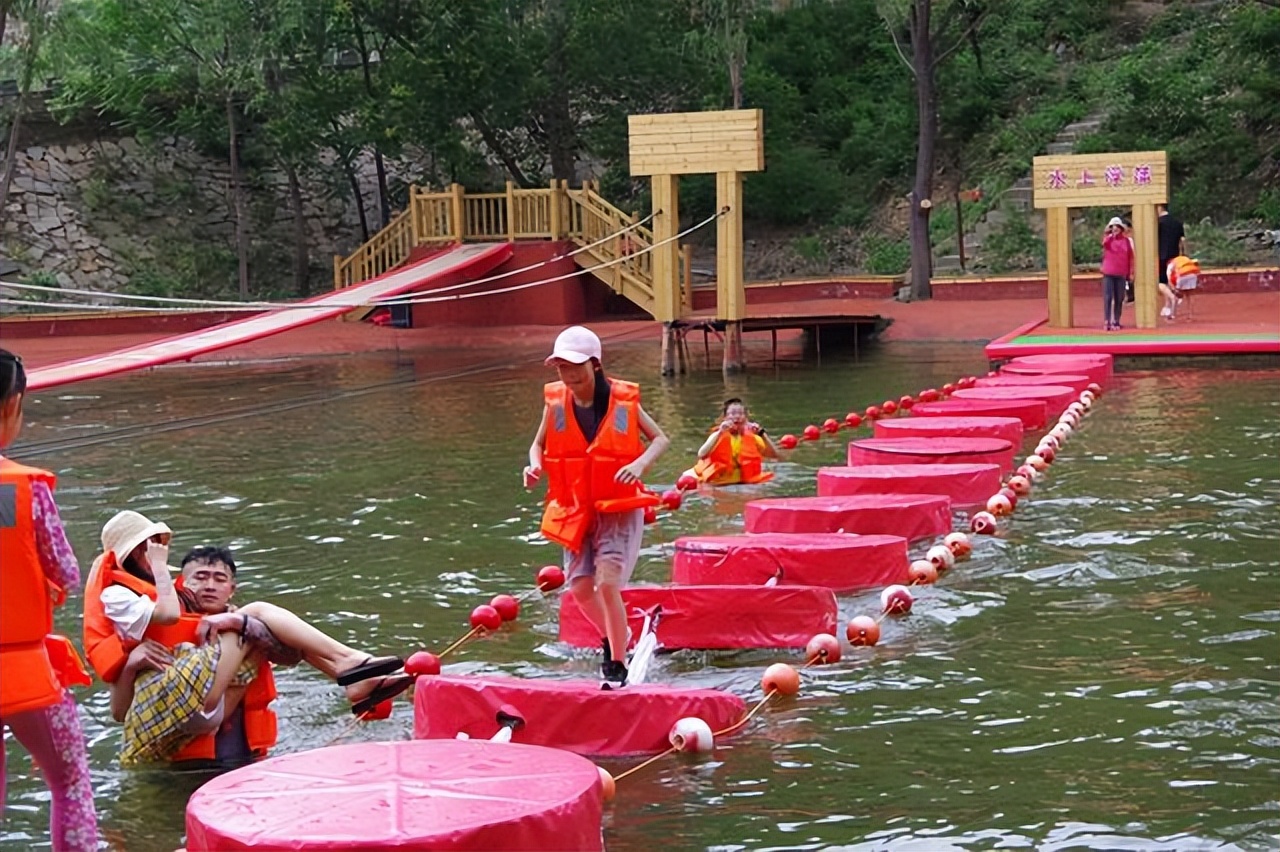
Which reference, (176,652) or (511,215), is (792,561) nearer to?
(176,652)

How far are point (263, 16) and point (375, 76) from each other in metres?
2.22

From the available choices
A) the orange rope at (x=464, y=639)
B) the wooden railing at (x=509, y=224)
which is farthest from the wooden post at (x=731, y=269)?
the orange rope at (x=464, y=639)

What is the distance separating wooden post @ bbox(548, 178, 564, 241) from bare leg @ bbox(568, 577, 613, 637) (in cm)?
2108

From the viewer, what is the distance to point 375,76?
1261 inches

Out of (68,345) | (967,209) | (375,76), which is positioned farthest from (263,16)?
(967,209)

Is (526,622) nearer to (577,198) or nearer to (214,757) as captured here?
(214,757)

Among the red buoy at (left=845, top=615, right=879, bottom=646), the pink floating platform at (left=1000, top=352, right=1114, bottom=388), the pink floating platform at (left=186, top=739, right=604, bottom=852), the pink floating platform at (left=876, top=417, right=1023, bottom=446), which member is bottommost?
the red buoy at (left=845, top=615, right=879, bottom=646)

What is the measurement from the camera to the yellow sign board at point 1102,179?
74.2 feet

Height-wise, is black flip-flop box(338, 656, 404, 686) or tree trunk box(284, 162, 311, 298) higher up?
tree trunk box(284, 162, 311, 298)

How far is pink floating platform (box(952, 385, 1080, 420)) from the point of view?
16234 millimetres

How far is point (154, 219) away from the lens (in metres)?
34.5

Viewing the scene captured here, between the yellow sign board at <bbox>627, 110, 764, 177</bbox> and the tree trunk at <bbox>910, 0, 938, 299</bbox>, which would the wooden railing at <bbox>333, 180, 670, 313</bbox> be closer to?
the tree trunk at <bbox>910, 0, 938, 299</bbox>

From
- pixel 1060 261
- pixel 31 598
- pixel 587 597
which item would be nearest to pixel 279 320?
pixel 1060 261

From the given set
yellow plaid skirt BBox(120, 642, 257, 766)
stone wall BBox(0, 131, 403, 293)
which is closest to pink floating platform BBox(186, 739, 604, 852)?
yellow plaid skirt BBox(120, 642, 257, 766)
